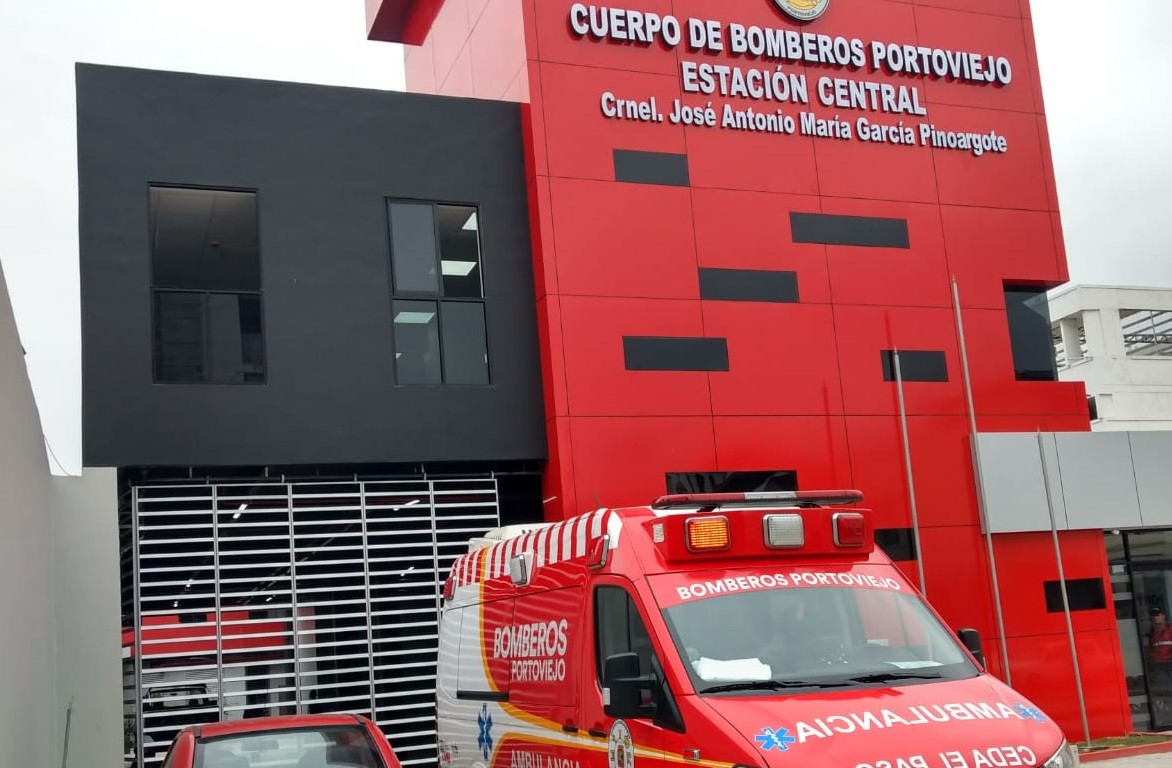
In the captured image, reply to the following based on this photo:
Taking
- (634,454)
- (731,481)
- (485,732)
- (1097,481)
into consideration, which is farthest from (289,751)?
(1097,481)

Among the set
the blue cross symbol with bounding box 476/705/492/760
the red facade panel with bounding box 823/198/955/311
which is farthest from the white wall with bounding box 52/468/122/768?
the red facade panel with bounding box 823/198/955/311

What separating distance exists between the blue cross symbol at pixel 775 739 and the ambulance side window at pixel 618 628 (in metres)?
1.03

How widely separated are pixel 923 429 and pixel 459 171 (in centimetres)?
728

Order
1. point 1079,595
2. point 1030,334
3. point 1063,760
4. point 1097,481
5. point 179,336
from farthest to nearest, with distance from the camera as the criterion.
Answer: point 1030,334
point 1097,481
point 1079,595
point 179,336
point 1063,760

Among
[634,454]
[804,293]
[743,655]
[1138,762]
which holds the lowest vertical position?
[1138,762]

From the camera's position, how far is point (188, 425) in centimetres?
1464

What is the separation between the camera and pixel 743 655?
673 cm

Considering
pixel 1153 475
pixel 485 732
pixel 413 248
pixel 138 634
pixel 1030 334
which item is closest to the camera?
pixel 485 732

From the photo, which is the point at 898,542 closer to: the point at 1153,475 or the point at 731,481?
the point at 731,481

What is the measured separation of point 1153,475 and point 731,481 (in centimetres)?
672

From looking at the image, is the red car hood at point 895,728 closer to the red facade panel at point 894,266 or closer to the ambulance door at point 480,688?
the ambulance door at point 480,688

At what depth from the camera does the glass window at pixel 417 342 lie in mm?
15906

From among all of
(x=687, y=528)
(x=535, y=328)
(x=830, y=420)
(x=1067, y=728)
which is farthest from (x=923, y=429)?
(x=687, y=528)

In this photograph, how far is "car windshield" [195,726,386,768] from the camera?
751 cm
